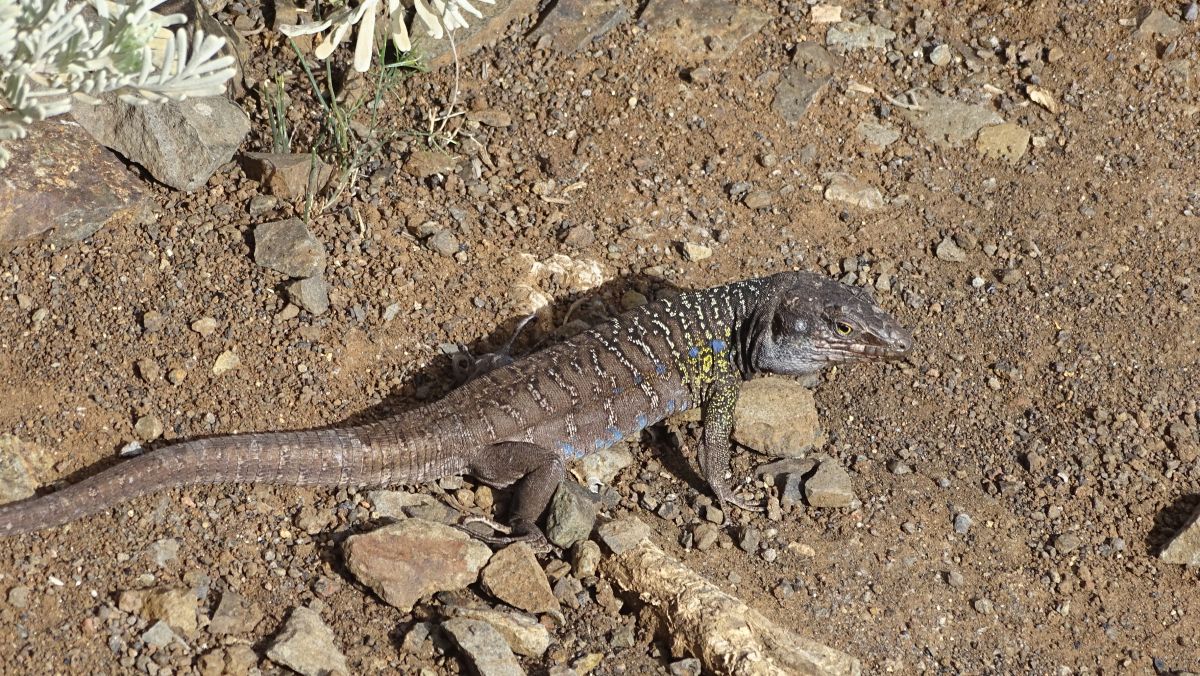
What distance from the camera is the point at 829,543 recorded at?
636 cm

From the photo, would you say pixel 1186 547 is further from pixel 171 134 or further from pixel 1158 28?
pixel 171 134

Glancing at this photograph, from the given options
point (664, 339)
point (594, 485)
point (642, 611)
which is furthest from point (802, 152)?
point (642, 611)

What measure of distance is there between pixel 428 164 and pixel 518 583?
340cm

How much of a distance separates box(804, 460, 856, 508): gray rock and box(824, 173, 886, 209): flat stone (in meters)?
2.45

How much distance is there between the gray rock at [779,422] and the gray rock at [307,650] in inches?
108

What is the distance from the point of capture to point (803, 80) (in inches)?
352

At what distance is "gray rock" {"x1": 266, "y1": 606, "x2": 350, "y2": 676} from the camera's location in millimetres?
5148

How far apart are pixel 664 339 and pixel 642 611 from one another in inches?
71.4

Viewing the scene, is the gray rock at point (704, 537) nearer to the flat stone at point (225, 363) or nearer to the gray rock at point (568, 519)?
the gray rock at point (568, 519)

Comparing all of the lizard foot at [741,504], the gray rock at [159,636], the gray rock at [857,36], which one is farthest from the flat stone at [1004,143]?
the gray rock at [159,636]

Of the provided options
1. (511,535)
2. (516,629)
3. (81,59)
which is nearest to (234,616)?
(516,629)

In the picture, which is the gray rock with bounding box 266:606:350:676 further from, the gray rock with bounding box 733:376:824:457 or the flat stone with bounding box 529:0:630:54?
the flat stone with bounding box 529:0:630:54

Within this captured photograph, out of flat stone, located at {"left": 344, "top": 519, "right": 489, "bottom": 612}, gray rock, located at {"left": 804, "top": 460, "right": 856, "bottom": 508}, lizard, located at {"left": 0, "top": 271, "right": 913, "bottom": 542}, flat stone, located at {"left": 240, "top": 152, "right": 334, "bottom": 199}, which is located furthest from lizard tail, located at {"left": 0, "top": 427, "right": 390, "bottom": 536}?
gray rock, located at {"left": 804, "top": 460, "right": 856, "bottom": 508}

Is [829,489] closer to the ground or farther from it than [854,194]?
closer to the ground
